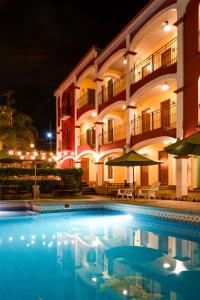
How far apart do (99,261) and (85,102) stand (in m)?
20.1

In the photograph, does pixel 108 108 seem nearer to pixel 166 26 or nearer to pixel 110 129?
pixel 110 129

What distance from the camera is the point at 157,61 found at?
18.5m

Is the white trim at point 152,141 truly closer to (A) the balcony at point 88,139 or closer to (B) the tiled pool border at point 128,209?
(B) the tiled pool border at point 128,209

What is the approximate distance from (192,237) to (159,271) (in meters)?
3.48

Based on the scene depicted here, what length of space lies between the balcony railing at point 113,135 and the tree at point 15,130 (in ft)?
24.1

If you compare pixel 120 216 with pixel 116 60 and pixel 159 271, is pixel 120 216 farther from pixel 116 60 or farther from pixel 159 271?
pixel 116 60

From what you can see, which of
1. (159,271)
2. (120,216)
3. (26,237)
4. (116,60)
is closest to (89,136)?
(116,60)

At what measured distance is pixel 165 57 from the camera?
57.5 feet

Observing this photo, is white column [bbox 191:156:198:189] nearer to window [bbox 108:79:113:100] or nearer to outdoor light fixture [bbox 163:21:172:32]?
outdoor light fixture [bbox 163:21:172:32]

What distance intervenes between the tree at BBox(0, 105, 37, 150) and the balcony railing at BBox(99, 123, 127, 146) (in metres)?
7.34

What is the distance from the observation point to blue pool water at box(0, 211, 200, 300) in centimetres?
484

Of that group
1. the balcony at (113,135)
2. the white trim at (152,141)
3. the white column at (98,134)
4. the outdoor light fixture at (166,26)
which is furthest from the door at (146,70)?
the white column at (98,134)

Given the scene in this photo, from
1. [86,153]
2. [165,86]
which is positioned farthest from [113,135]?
[165,86]

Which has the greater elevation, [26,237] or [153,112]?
[153,112]
